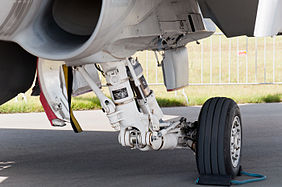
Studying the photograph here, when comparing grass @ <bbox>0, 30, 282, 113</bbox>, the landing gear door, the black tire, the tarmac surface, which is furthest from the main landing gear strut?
grass @ <bbox>0, 30, 282, 113</bbox>

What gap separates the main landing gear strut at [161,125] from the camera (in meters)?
4.88

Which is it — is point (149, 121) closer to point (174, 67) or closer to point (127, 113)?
point (127, 113)

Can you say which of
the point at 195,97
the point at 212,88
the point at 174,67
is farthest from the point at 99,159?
the point at 212,88

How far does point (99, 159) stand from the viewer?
6438 mm

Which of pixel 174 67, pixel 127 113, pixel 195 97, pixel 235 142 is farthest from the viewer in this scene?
pixel 195 97

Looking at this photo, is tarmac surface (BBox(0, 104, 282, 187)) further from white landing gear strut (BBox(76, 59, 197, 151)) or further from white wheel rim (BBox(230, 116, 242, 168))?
white landing gear strut (BBox(76, 59, 197, 151))

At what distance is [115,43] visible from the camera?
4383 millimetres

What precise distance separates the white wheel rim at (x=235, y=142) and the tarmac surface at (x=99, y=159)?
0.30 metres

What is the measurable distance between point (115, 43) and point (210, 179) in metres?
1.44

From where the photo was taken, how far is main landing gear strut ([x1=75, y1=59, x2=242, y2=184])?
4.88 meters

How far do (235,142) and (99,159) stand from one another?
1656 mm

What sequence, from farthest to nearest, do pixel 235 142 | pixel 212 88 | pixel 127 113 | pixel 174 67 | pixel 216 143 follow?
pixel 212 88
pixel 174 67
pixel 235 142
pixel 216 143
pixel 127 113

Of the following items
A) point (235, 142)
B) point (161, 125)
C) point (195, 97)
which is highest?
point (161, 125)

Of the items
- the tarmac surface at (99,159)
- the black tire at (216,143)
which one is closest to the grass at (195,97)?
the tarmac surface at (99,159)
